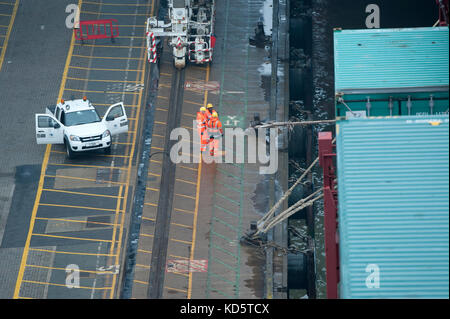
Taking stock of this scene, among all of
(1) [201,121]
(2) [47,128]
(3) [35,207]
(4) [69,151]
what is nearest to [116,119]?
(4) [69,151]

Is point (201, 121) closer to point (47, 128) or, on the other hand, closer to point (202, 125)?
point (202, 125)

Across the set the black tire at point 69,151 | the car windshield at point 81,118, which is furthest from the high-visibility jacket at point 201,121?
the black tire at point 69,151

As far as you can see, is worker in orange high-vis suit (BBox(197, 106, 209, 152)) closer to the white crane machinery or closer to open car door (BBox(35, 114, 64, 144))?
open car door (BBox(35, 114, 64, 144))

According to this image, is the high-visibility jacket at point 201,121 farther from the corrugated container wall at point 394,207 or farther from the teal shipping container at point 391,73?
the corrugated container wall at point 394,207

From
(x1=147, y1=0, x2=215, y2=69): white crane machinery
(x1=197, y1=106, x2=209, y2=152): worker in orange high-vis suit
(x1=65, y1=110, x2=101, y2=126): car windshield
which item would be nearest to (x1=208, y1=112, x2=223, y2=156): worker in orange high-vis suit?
(x1=197, y1=106, x2=209, y2=152): worker in orange high-vis suit

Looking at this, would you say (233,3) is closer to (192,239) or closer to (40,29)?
(40,29)
